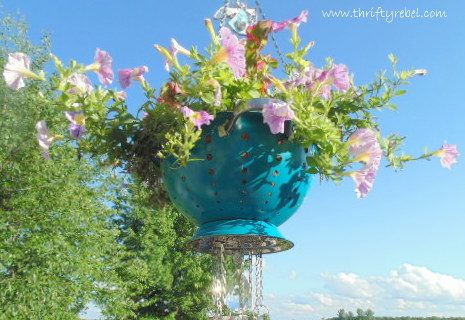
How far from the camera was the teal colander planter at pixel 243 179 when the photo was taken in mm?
1771

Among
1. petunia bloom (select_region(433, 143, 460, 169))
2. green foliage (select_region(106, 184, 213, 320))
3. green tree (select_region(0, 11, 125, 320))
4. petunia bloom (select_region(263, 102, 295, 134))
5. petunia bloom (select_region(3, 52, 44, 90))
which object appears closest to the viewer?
petunia bloom (select_region(263, 102, 295, 134))

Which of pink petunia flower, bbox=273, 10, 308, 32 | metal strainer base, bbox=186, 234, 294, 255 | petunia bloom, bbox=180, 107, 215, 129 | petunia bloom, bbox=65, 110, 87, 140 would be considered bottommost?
metal strainer base, bbox=186, 234, 294, 255

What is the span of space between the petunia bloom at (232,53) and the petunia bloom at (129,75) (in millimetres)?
362

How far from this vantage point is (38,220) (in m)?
11.0

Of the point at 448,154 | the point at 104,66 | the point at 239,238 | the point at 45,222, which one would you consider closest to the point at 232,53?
the point at 104,66

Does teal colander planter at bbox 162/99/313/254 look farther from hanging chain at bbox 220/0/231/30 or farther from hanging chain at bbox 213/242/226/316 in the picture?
hanging chain at bbox 220/0/231/30

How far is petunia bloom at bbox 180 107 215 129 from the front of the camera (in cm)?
169

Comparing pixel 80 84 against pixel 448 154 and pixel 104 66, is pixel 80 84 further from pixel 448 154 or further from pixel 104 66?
pixel 448 154

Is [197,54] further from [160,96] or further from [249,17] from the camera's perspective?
[249,17]

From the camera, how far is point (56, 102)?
184 centimetres

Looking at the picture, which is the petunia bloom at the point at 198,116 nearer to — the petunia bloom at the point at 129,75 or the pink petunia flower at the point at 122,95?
the petunia bloom at the point at 129,75

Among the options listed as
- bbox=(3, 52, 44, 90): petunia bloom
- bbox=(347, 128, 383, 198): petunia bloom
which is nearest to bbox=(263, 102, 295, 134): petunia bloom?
bbox=(347, 128, 383, 198): petunia bloom

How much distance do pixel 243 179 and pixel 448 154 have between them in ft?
2.97

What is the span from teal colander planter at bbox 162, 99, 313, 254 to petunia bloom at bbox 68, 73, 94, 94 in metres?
0.43
